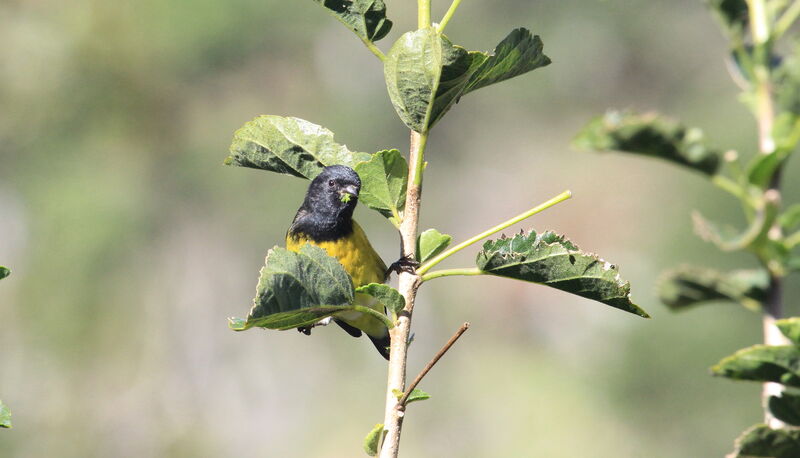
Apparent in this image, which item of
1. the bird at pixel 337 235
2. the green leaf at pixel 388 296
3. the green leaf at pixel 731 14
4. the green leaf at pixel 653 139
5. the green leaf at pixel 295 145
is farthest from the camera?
the bird at pixel 337 235

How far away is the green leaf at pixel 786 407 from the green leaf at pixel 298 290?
671 mm

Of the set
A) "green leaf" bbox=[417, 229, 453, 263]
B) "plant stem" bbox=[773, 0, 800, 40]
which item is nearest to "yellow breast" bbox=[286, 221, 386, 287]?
"plant stem" bbox=[773, 0, 800, 40]

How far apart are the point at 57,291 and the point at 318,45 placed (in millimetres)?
8311

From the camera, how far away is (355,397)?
1625cm

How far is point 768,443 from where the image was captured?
143cm

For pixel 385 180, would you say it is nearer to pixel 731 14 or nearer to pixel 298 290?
pixel 298 290

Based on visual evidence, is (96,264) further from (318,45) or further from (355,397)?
(318,45)

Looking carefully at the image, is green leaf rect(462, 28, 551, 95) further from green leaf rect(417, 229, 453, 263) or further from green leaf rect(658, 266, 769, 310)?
green leaf rect(658, 266, 769, 310)

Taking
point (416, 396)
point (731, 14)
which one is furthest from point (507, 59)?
point (731, 14)

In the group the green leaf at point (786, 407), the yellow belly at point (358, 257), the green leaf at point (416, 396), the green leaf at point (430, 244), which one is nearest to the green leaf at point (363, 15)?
the green leaf at point (430, 244)

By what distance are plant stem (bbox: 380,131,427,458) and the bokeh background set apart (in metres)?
10.7

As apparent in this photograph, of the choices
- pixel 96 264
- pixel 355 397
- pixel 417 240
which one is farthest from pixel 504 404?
pixel 417 240

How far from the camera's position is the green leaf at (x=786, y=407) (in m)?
1.47

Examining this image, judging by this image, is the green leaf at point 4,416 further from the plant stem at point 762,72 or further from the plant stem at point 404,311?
the plant stem at point 762,72
